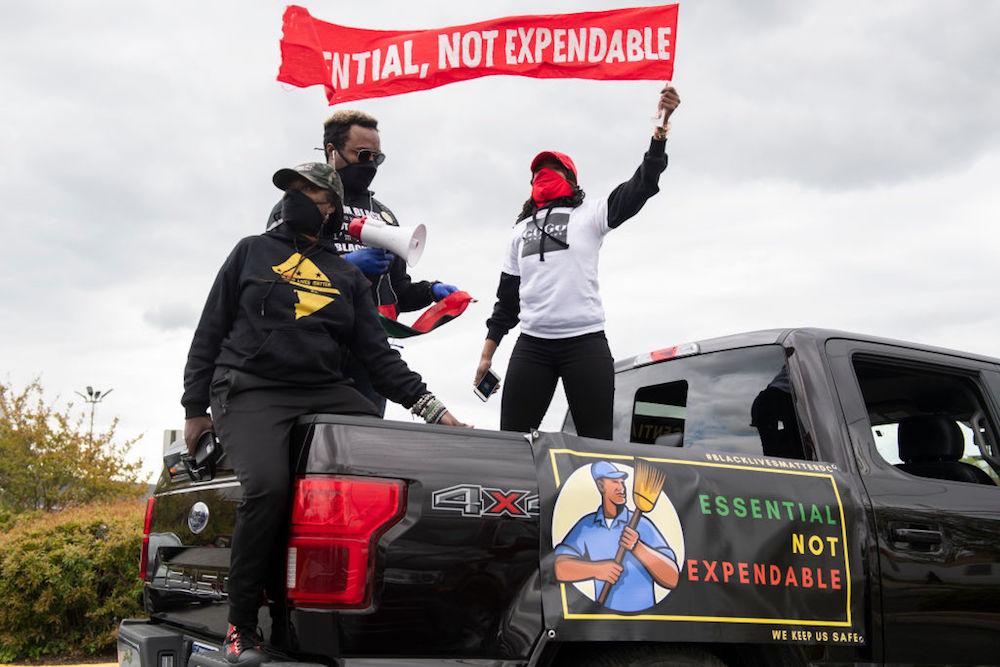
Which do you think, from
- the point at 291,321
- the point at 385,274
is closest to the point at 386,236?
the point at 385,274

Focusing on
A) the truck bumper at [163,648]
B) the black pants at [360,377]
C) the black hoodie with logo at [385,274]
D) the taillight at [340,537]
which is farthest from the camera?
the black hoodie with logo at [385,274]

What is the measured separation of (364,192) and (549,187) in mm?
886

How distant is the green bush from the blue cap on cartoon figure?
17.3ft

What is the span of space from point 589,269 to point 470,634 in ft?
5.85

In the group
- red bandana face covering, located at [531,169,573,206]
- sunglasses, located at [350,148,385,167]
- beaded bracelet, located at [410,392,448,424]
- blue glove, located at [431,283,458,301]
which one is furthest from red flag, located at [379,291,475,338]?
beaded bracelet, located at [410,392,448,424]

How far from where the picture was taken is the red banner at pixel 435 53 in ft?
15.1

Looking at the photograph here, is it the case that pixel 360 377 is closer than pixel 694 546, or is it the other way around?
pixel 694 546

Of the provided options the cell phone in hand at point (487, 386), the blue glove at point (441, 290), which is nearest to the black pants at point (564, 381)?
the cell phone in hand at point (487, 386)

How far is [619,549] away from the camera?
8.00 feet

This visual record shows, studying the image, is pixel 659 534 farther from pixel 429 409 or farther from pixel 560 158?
pixel 560 158

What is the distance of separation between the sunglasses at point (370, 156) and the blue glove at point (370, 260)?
472 mm

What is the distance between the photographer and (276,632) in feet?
7.61

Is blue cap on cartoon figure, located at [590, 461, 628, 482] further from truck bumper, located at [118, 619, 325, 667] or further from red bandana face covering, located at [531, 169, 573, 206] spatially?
red bandana face covering, located at [531, 169, 573, 206]

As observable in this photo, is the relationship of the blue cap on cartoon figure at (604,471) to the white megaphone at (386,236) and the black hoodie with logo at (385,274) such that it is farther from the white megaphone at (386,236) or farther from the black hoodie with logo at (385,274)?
the black hoodie with logo at (385,274)
